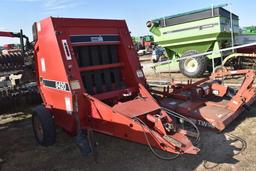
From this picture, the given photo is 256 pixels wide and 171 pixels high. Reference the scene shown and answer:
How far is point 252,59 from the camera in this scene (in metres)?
10.8

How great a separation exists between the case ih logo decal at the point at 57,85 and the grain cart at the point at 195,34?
6.18 meters

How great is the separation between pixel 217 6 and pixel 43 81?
22.7 feet

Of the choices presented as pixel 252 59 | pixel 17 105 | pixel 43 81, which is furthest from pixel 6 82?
pixel 252 59

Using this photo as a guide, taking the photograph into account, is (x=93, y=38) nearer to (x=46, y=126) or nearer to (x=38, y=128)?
(x=46, y=126)

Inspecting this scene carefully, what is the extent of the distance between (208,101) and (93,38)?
2.45m

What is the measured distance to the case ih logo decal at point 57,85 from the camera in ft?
16.4

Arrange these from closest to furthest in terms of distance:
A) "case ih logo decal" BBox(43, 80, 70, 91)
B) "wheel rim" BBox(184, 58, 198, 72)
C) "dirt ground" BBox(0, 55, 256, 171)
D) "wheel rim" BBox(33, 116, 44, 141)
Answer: "dirt ground" BBox(0, 55, 256, 171), "case ih logo decal" BBox(43, 80, 70, 91), "wheel rim" BBox(33, 116, 44, 141), "wheel rim" BBox(184, 58, 198, 72)

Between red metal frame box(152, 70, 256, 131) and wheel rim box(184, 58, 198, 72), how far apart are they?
14.1 ft

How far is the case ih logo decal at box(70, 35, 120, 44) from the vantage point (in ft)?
17.5

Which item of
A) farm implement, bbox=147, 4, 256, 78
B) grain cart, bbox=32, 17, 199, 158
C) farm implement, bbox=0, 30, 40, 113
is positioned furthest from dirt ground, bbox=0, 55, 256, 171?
farm implement, bbox=147, 4, 256, 78

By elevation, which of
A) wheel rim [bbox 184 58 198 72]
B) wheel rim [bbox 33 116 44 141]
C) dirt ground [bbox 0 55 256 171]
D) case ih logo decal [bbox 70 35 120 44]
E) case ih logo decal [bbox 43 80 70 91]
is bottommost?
→ dirt ground [bbox 0 55 256 171]

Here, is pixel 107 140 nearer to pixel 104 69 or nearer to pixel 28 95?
pixel 104 69

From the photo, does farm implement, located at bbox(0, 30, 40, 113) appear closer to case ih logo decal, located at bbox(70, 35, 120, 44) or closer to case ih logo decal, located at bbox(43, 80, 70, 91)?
case ih logo decal, located at bbox(43, 80, 70, 91)

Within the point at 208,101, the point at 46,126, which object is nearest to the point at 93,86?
the point at 46,126
